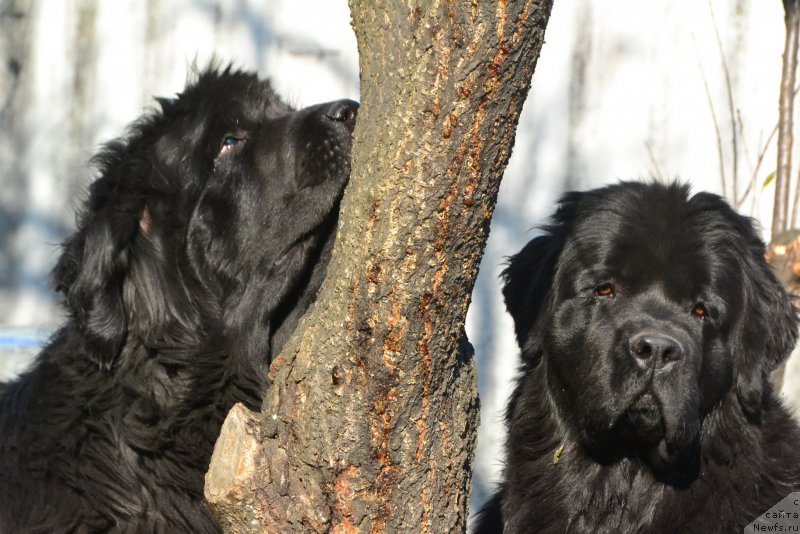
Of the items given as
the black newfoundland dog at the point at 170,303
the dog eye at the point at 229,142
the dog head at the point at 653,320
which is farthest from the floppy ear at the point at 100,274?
the dog head at the point at 653,320

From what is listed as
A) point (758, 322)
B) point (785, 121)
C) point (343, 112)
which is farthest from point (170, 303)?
point (785, 121)

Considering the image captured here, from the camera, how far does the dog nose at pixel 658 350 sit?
12.7 ft

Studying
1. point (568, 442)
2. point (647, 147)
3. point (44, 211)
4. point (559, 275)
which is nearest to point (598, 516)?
point (568, 442)

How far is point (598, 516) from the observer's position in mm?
4266

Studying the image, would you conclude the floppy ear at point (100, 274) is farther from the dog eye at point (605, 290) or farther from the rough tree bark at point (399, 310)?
the dog eye at point (605, 290)

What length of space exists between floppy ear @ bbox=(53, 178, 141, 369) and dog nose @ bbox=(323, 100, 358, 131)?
2.56 feet

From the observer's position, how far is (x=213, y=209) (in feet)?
12.1

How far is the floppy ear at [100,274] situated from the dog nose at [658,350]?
1.93 m

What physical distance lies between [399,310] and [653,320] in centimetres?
185

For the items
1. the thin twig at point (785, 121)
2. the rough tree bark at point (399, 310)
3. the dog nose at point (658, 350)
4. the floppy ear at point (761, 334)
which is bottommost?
the rough tree bark at point (399, 310)

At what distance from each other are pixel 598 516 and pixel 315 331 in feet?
6.92

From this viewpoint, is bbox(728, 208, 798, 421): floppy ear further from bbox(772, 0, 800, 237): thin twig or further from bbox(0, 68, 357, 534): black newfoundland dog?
bbox(0, 68, 357, 534): black newfoundland dog

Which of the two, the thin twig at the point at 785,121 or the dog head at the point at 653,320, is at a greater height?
the thin twig at the point at 785,121

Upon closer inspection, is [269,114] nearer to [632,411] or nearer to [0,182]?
[632,411]
